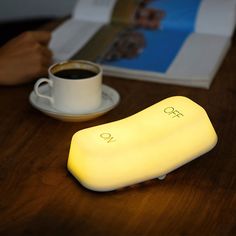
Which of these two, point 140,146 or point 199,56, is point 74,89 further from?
point 199,56

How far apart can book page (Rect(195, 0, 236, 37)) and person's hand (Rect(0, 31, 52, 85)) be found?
1.36 feet

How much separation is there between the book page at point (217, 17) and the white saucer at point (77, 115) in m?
0.42

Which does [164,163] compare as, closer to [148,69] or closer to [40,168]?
[40,168]

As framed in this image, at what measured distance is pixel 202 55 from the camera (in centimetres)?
102

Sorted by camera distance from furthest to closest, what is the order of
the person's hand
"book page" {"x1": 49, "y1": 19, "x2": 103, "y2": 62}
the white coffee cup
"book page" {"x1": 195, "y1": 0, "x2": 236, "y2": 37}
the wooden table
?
"book page" {"x1": 195, "y1": 0, "x2": 236, "y2": 37}, "book page" {"x1": 49, "y1": 19, "x2": 103, "y2": 62}, the person's hand, the white coffee cup, the wooden table

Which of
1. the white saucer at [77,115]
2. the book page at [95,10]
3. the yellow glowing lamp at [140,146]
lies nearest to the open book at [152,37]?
the book page at [95,10]

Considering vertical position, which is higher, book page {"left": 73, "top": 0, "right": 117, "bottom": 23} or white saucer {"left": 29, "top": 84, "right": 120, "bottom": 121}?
white saucer {"left": 29, "top": 84, "right": 120, "bottom": 121}

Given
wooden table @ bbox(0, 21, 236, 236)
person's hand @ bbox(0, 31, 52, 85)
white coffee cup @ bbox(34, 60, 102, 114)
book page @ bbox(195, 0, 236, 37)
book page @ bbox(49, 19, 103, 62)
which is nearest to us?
wooden table @ bbox(0, 21, 236, 236)

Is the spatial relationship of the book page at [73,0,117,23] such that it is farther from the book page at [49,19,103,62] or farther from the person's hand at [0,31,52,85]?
the person's hand at [0,31,52,85]

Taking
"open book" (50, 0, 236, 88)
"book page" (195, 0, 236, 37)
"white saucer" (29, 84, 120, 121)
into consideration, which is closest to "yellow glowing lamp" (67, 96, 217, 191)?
"white saucer" (29, 84, 120, 121)

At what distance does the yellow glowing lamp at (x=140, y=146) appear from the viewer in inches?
22.9

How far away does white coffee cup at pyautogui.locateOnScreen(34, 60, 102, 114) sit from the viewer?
0.75m

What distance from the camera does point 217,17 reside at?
1157 mm

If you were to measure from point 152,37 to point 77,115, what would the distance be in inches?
17.0
